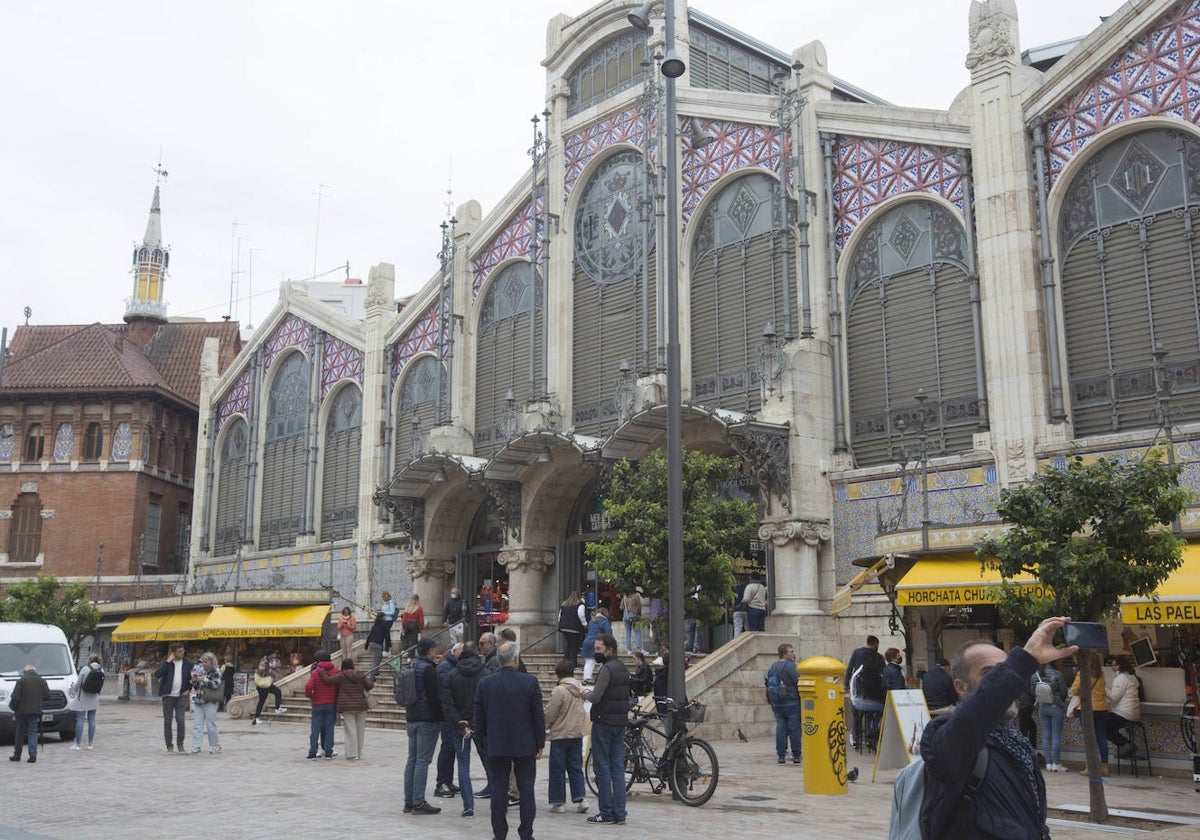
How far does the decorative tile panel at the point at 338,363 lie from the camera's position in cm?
3541

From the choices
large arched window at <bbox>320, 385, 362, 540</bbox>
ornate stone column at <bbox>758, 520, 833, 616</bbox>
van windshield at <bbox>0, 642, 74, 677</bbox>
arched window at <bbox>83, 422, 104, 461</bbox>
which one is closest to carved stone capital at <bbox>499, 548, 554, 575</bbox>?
ornate stone column at <bbox>758, 520, 833, 616</bbox>

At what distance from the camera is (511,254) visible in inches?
1219

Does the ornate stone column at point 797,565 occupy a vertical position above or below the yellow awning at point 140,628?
above

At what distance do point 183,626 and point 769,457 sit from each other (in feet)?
66.4

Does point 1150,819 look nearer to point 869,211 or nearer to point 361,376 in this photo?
point 869,211

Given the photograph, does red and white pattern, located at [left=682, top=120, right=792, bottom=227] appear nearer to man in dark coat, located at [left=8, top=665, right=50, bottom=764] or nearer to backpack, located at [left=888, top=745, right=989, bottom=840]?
man in dark coat, located at [left=8, top=665, right=50, bottom=764]

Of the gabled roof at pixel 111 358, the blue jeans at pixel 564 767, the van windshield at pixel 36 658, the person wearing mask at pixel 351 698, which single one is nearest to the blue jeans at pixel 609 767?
the blue jeans at pixel 564 767

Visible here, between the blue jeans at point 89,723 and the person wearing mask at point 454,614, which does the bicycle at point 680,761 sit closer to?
the blue jeans at point 89,723

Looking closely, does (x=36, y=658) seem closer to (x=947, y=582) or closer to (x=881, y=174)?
(x=947, y=582)

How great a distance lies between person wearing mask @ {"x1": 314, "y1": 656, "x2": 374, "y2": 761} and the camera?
16844 millimetres

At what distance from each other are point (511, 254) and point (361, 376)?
698 cm

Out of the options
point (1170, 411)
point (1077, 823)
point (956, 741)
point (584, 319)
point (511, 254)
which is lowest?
point (1077, 823)

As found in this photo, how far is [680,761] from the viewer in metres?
12.5

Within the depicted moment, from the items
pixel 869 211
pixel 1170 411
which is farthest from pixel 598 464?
pixel 1170 411
